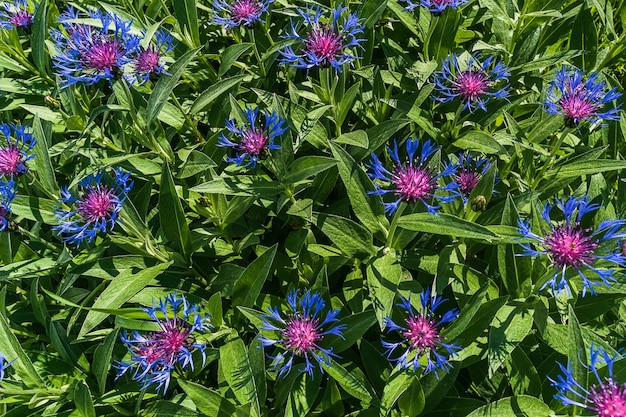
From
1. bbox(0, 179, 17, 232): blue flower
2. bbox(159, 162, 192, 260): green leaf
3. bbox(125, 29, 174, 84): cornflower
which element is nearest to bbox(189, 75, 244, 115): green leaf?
bbox(125, 29, 174, 84): cornflower

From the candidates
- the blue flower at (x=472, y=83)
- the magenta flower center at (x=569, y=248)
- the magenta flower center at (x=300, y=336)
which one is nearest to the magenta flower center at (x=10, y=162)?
the magenta flower center at (x=300, y=336)

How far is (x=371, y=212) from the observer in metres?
2.44

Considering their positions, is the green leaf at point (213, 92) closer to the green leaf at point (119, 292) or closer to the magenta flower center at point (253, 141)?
the magenta flower center at point (253, 141)

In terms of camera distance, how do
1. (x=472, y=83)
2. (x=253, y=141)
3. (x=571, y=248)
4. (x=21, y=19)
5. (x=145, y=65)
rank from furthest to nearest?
(x=21, y=19) < (x=145, y=65) < (x=472, y=83) < (x=253, y=141) < (x=571, y=248)

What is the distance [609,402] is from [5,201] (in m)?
2.89

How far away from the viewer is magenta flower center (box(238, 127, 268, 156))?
2.53 metres

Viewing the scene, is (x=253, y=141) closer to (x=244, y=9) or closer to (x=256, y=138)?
(x=256, y=138)

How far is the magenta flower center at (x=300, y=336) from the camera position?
2250 millimetres

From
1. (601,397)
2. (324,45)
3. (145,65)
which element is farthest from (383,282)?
(145,65)

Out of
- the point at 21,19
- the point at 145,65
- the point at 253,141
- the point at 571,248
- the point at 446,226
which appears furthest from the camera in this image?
the point at 21,19

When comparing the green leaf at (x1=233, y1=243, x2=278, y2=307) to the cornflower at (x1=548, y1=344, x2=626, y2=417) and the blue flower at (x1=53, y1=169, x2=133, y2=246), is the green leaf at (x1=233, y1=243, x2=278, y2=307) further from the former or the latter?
the cornflower at (x1=548, y1=344, x2=626, y2=417)

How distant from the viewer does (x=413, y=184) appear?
7.15ft

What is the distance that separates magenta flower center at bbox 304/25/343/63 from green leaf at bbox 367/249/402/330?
41.6 inches

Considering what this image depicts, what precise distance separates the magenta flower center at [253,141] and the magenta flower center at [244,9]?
0.85m
